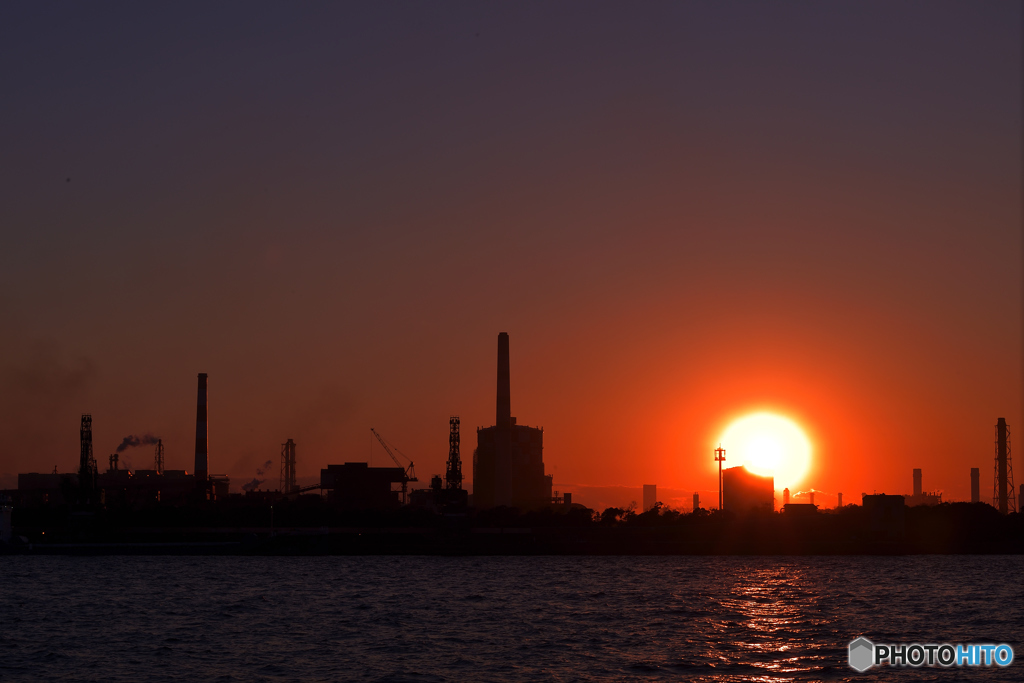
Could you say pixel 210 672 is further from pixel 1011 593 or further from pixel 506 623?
pixel 1011 593

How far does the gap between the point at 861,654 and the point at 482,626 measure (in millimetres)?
22924

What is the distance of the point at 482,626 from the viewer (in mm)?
65062

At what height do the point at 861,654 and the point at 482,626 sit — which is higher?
the point at 861,654

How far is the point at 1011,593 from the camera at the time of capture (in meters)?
94.9

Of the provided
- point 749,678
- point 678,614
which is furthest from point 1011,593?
point 749,678

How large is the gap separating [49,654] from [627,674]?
28.1 meters

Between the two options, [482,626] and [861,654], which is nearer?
[861,654]

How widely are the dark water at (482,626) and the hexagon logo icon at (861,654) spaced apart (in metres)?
0.59

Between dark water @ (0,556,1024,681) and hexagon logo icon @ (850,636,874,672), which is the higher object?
hexagon logo icon @ (850,636,874,672)

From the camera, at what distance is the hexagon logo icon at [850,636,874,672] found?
48.0 m

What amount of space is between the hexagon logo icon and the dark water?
59cm

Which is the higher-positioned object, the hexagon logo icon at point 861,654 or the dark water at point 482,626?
the hexagon logo icon at point 861,654

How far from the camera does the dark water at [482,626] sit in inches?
1887

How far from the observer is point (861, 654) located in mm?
51750
